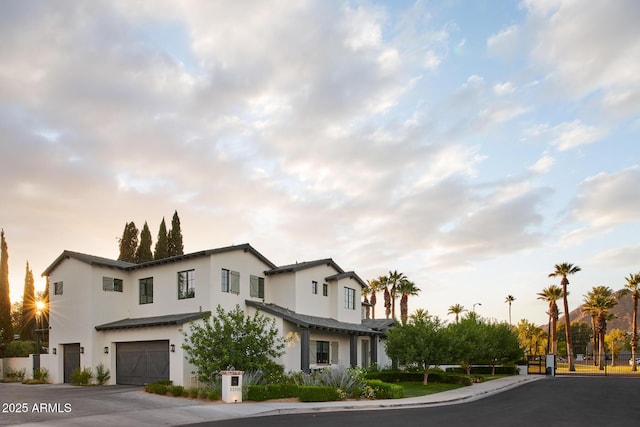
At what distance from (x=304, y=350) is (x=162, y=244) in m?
31.4

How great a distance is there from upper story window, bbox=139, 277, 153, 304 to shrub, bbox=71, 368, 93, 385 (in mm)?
5515

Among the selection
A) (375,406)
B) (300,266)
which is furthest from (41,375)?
(375,406)

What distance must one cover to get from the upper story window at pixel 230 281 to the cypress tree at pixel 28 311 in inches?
1277

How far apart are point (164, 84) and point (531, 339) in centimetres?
9296

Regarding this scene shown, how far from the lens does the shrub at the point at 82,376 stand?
35031 mm

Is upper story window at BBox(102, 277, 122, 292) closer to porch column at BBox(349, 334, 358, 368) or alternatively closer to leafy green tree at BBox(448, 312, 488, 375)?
porch column at BBox(349, 334, 358, 368)

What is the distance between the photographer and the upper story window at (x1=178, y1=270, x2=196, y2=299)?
3525 centimetres

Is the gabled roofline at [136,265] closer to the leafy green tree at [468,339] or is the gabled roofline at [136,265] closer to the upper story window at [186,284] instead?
the upper story window at [186,284]

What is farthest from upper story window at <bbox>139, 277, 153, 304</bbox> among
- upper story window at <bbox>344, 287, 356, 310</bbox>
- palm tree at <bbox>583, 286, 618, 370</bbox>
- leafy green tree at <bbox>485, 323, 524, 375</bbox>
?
palm tree at <bbox>583, 286, 618, 370</bbox>

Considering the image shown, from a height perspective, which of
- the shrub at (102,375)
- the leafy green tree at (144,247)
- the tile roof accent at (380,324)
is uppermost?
the leafy green tree at (144,247)

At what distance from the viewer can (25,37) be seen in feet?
72.6

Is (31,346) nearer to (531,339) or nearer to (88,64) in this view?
(88,64)

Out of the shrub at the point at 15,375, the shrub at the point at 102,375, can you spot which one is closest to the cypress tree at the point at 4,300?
the shrub at the point at 15,375

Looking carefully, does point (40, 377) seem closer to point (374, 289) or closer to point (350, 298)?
point (350, 298)
